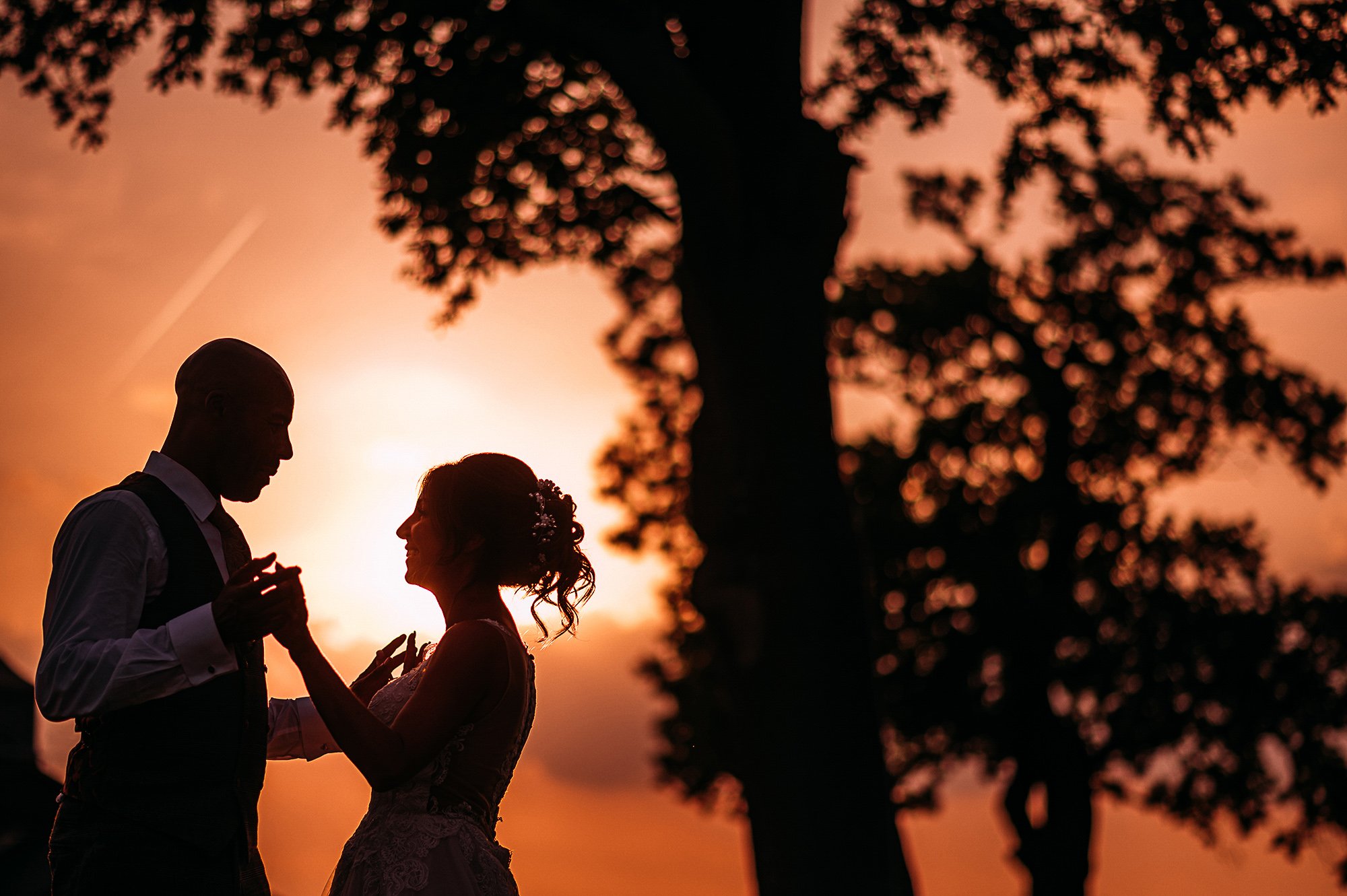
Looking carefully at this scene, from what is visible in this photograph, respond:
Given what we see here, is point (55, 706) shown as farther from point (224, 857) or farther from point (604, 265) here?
point (604, 265)

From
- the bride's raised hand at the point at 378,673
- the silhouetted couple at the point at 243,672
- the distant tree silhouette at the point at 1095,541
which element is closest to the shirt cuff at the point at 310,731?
the silhouetted couple at the point at 243,672

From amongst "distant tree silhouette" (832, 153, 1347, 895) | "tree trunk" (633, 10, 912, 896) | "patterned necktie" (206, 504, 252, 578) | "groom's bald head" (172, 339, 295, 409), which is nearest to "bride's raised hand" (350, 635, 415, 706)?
"patterned necktie" (206, 504, 252, 578)

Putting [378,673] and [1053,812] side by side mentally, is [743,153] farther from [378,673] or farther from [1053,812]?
[1053,812]

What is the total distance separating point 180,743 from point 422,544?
3.71ft

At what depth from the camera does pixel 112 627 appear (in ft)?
11.2

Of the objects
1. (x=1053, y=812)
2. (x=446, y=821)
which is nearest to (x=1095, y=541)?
(x=1053, y=812)

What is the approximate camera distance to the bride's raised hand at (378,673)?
460 cm

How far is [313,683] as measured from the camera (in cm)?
370

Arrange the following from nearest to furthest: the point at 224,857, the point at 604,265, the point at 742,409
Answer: the point at 224,857 < the point at 742,409 < the point at 604,265

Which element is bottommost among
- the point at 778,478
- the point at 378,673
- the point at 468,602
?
the point at 378,673

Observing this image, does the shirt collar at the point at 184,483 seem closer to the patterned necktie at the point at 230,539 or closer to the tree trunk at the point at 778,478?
the patterned necktie at the point at 230,539

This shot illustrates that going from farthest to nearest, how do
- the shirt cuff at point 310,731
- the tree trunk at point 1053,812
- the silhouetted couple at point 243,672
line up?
the tree trunk at point 1053,812, the shirt cuff at point 310,731, the silhouetted couple at point 243,672

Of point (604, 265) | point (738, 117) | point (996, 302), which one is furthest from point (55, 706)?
point (996, 302)

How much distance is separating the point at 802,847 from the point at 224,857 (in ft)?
16.1
